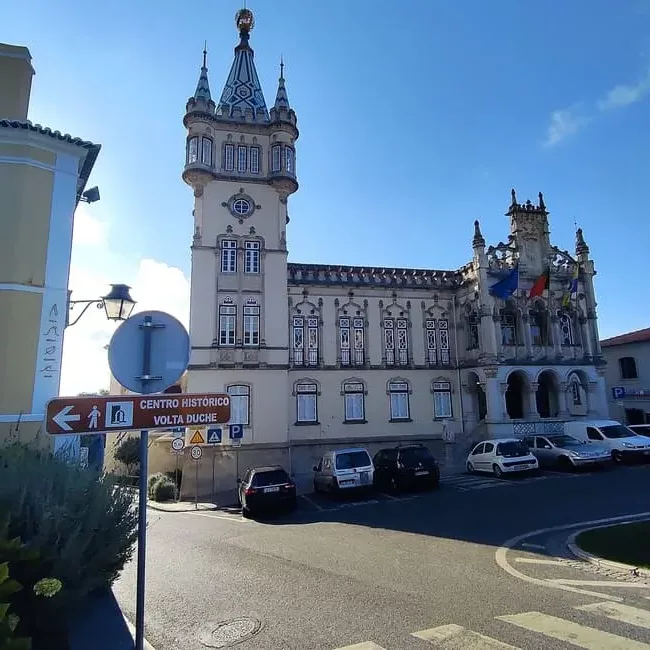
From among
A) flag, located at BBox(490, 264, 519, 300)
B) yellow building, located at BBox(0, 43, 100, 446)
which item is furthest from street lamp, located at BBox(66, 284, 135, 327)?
flag, located at BBox(490, 264, 519, 300)

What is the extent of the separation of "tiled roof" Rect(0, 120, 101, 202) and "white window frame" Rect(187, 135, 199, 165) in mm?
17306

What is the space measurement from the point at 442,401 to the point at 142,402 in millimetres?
29160

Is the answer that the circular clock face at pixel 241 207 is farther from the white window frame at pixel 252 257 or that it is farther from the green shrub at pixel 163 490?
the green shrub at pixel 163 490

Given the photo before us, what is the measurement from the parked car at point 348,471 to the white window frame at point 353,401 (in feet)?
30.4

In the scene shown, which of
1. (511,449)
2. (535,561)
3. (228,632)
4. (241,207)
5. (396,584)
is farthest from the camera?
(241,207)

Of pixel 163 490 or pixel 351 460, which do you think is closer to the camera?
pixel 351 460

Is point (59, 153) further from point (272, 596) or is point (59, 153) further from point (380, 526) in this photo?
point (380, 526)

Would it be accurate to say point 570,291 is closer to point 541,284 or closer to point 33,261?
point 541,284

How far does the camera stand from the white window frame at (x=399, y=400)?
30281mm

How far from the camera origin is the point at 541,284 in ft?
98.6


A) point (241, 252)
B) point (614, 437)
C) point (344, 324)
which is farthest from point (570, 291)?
point (241, 252)

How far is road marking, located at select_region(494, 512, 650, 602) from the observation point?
24.2 feet

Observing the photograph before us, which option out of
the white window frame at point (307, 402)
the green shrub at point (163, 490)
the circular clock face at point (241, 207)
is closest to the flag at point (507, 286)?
the white window frame at point (307, 402)

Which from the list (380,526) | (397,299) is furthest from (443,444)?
(380,526)
